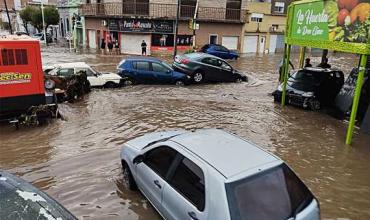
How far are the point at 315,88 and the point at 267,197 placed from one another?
9.81 meters

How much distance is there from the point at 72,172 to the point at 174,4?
91.2 ft

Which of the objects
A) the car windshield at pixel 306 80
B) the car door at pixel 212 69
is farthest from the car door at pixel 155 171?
the car door at pixel 212 69

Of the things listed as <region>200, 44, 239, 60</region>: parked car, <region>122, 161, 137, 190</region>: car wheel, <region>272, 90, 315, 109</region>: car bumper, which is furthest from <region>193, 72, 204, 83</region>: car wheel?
<region>200, 44, 239, 60</region>: parked car

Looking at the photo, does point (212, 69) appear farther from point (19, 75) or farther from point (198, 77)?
point (19, 75)

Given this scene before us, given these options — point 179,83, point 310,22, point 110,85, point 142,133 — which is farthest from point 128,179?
point 179,83

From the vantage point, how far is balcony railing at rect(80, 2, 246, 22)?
31828mm

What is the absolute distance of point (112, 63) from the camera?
25594 mm

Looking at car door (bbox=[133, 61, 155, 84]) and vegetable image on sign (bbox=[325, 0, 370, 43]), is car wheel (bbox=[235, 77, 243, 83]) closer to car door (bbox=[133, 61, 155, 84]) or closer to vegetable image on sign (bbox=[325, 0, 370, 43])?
car door (bbox=[133, 61, 155, 84])

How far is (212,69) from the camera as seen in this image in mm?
18344

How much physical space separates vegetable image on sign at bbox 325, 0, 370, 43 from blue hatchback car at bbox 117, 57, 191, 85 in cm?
851

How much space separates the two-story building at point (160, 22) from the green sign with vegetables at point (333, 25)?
20799mm

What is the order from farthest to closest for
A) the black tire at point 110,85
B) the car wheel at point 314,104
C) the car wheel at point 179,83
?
the car wheel at point 179,83 < the black tire at point 110,85 < the car wheel at point 314,104

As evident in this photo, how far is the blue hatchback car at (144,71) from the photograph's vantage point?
16344 millimetres

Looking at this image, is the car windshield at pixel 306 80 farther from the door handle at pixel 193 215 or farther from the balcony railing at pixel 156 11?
the balcony railing at pixel 156 11
